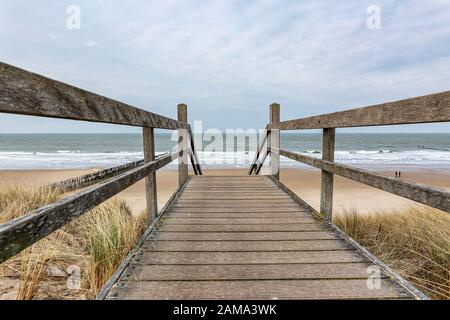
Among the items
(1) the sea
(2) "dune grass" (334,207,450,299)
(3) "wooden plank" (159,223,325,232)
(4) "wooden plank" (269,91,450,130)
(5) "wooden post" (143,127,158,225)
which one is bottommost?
(1) the sea

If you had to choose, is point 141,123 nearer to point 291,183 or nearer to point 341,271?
point 341,271

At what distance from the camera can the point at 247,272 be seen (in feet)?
6.34

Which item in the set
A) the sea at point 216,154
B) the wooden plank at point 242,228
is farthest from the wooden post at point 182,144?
the wooden plank at point 242,228

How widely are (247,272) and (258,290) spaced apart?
0.22 meters

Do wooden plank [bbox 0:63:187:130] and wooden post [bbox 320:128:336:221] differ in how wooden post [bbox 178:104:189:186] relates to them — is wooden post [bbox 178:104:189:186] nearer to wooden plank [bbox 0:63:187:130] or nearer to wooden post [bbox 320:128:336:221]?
wooden post [bbox 320:128:336:221]

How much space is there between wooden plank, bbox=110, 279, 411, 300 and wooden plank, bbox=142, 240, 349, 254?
1.62 ft

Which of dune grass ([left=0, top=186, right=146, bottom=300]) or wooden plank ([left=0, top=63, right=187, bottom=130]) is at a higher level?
wooden plank ([left=0, top=63, right=187, bottom=130])

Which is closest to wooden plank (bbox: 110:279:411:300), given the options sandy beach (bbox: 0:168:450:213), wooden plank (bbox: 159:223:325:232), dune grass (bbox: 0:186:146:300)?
dune grass (bbox: 0:186:146:300)

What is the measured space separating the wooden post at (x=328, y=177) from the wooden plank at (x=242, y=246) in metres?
0.68

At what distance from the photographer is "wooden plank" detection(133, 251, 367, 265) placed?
6.83 ft

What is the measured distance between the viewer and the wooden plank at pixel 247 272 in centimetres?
186

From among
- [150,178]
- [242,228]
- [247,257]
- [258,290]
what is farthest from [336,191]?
[258,290]

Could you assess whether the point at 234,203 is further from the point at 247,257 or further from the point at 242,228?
the point at 247,257
